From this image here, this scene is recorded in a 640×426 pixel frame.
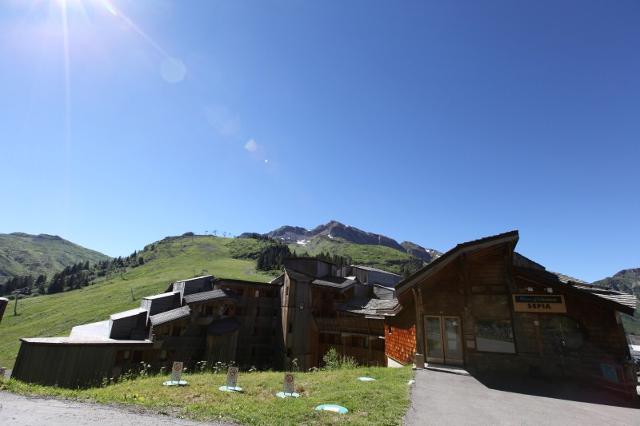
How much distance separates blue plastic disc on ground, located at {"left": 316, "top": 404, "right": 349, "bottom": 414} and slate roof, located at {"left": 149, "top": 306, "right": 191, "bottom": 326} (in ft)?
98.7

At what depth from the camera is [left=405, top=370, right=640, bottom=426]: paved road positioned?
332 inches

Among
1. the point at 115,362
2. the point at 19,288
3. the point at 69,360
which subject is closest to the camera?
the point at 69,360

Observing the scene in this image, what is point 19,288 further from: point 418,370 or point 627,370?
point 627,370

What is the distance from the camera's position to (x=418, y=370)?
49.6ft

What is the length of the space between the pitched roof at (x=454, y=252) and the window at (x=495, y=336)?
3.53m

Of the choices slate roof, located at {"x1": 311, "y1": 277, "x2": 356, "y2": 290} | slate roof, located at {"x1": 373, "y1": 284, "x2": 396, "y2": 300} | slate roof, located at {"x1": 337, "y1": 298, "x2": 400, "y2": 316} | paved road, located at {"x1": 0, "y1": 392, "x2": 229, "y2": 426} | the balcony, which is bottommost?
paved road, located at {"x1": 0, "y1": 392, "x2": 229, "y2": 426}

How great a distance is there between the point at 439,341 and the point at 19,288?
555 feet

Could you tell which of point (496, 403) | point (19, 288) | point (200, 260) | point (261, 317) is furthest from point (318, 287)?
point (19, 288)

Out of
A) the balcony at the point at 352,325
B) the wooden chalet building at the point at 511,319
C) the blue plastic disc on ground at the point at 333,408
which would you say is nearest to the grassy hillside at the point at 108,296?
the balcony at the point at 352,325

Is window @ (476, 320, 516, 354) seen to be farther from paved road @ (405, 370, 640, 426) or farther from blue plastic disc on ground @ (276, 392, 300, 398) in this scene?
blue plastic disc on ground @ (276, 392, 300, 398)

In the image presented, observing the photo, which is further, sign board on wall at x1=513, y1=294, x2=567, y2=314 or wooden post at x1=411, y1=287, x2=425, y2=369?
wooden post at x1=411, y1=287, x2=425, y2=369

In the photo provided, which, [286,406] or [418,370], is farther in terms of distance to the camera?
[418,370]

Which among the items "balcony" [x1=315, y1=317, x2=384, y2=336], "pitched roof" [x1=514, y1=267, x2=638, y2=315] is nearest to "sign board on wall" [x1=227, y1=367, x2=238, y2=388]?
"pitched roof" [x1=514, y1=267, x2=638, y2=315]

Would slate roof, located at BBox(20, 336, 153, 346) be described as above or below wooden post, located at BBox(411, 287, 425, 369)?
below
